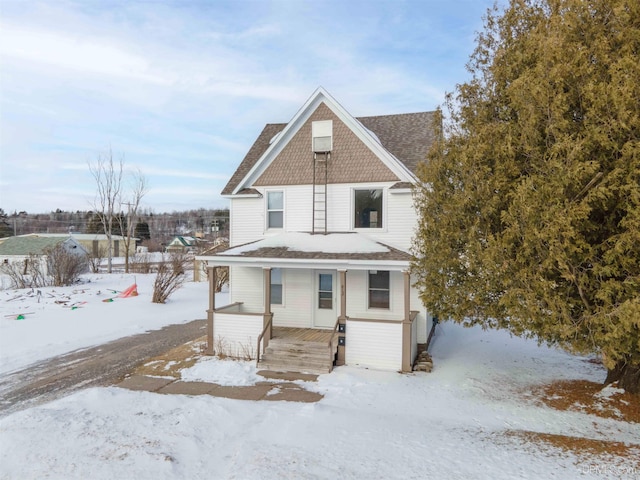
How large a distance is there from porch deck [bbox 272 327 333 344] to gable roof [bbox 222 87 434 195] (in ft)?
16.8

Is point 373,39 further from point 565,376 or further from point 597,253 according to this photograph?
point 565,376

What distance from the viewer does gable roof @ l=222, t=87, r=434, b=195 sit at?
12.7m

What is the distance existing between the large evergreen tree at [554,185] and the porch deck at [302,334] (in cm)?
440

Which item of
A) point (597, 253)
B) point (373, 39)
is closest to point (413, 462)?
point (597, 253)

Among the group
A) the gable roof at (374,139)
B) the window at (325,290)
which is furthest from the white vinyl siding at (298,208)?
the window at (325,290)

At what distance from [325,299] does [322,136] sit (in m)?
5.68

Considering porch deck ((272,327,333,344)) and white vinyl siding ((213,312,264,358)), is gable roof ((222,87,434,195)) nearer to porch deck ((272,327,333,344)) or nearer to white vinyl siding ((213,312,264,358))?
white vinyl siding ((213,312,264,358))

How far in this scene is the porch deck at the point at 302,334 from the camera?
37.9 feet

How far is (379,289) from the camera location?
41.2 feet

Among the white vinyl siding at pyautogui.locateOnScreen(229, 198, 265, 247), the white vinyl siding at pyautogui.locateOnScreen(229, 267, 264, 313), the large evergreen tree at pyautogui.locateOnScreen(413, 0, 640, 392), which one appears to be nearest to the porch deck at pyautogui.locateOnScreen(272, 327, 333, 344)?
the white vinyl siding at pyautogui.locateOnScreen(229, 267, 264, 313)

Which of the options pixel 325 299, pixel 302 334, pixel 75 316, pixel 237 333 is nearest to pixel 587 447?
pixel 302 334

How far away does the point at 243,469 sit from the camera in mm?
5473

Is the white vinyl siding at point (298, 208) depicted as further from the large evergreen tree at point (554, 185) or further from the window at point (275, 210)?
the large evergreen tree at point (554, 185)

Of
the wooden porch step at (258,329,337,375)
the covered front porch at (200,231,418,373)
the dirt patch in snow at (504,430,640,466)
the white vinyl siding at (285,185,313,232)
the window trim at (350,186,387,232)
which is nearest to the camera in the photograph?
the dirt patch in snow at (504,430,640,466)
